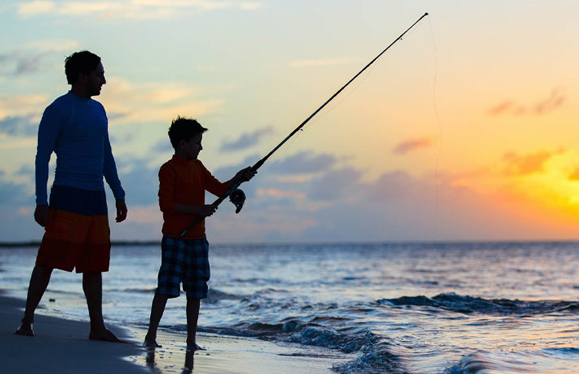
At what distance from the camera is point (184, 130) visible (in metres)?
4.48

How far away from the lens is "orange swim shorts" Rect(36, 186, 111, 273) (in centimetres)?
412

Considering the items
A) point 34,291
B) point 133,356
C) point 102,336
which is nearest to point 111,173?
point 34,291

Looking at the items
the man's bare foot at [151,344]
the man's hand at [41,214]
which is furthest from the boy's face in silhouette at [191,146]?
the man's bare foot at [151,344]

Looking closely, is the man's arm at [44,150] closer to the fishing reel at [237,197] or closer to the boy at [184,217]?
the boy at [184,217]

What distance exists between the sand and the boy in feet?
1.12

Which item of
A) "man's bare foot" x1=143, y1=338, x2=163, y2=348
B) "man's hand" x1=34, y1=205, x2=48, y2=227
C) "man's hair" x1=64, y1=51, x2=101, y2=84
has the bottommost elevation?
"man's bare foot" x1=143, y1=338, x2=163, y2=348

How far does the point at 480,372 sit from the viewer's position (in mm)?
4398

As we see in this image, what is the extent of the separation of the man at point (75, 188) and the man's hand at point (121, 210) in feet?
0.32

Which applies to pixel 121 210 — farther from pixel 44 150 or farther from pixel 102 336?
pixel 102 336

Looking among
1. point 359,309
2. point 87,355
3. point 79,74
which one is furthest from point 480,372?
point 359,309

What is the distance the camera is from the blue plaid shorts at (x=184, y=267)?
4.43m

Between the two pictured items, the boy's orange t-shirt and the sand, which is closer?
the sand

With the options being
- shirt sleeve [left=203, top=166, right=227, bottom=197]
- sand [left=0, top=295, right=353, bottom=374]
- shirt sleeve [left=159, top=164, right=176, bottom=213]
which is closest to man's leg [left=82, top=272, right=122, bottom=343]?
sand [left=0, top=295, right=353, bottom=374]

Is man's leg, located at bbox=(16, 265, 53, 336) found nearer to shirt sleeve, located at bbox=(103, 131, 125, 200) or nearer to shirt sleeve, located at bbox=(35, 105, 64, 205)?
shirt sleeve, located at bbox=(35, 105, 64, 205)
